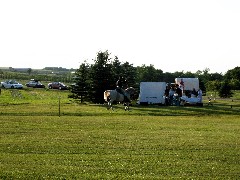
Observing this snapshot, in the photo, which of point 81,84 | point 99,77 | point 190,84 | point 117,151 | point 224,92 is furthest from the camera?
point 224,92

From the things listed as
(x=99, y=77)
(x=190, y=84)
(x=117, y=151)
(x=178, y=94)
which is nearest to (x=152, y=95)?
(x=178, y=94)

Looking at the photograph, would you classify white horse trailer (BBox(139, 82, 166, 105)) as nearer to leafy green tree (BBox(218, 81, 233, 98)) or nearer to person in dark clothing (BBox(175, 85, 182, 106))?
person in dark clothing (BBox(175, 85, 182, 106))

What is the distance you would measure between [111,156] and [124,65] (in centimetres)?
4959

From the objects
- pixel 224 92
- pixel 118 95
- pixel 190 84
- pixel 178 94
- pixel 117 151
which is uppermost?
pixel 190 84

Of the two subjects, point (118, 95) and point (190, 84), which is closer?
point (118, 95)

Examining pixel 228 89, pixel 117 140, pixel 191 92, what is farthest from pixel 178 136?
pixel 228 89

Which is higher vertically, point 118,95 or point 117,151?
point 118,95

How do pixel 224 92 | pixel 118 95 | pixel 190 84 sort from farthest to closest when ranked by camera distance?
pixel 224 92 < pixel 190 84 < pixel 118 95

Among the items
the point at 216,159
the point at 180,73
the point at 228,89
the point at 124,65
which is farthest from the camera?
the point at 180,73

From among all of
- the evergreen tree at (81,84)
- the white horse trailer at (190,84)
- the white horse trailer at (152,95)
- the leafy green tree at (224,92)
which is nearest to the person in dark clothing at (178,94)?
the white horse trailer at (190,84)

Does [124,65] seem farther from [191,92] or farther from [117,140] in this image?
[117,140]

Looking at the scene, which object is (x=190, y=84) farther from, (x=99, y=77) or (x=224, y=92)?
(x=224, y=92)

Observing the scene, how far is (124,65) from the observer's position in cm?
6612

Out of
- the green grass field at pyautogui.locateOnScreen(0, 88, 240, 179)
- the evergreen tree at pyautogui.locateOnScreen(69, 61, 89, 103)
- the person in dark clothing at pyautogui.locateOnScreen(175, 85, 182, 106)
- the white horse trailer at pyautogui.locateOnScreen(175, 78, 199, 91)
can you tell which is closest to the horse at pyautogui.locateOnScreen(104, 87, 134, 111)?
the person in dark clothing at pyautogui.locateOnScreen(175, 85, 182, 106)
